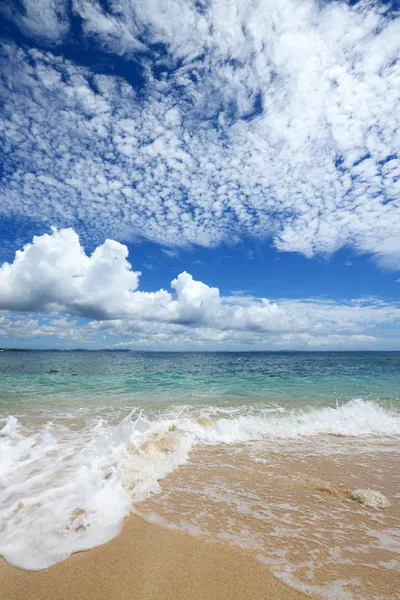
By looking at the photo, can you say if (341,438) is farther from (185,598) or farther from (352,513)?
(185,598)

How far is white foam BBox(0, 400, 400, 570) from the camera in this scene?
426 centimetres

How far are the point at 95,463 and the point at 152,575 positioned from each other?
12.3ft

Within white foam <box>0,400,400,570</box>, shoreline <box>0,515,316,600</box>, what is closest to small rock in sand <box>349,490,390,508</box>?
shoreline <box>0,515,316,600</box>

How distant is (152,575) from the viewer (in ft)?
11.7

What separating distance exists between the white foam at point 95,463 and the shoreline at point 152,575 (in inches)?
9.7

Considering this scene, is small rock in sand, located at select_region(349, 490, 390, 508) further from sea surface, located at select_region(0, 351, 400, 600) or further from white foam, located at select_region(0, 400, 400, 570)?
white foam, located at select_region(0, 400, 400, 570)

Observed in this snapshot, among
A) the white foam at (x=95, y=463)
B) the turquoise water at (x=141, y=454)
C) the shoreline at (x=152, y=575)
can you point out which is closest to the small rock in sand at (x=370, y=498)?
the turquoise water at (x=141, y=454)

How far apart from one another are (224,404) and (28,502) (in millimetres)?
11355

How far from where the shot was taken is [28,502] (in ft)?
16.6

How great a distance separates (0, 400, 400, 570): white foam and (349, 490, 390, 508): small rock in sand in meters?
3.86

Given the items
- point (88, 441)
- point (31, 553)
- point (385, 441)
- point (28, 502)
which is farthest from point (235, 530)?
point (385, 441)

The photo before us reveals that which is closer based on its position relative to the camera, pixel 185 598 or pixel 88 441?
pixel 185 598

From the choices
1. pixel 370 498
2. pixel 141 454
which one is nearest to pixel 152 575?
pixel 141 454

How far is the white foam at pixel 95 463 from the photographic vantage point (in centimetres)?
426
